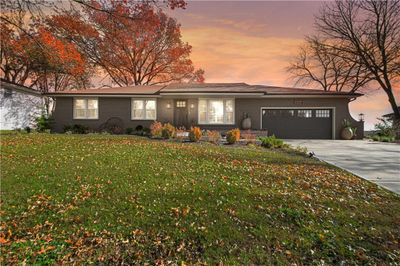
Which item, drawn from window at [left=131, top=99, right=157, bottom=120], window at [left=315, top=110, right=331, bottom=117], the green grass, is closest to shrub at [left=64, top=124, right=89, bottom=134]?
window at [left=131, top=99, right=157, bottom=120]

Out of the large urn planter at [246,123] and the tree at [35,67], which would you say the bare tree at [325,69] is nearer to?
Result: the large urn planter at [246,123]

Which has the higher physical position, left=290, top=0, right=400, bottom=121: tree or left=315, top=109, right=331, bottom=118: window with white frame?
left=290, top=0, right=400, bottom=121: tree

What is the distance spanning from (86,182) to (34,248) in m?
2.06

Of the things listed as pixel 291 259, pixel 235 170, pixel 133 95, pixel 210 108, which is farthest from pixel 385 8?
pixel 291 259

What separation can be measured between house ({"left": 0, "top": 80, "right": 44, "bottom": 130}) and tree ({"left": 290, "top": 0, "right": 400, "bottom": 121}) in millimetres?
25503

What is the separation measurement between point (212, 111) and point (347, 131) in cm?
918

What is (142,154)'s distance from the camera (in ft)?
25.9

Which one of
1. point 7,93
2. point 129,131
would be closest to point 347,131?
point 129,131

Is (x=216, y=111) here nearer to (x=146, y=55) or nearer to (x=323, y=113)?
(x=323, y=113)

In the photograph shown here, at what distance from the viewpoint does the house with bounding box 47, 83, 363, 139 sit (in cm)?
1762

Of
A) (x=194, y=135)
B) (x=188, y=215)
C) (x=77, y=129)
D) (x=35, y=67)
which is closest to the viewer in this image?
(x=188, y=215)

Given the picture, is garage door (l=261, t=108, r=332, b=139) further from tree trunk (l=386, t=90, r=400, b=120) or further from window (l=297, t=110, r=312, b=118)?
tree trunk (l=386, t=90, r=400, b=120)

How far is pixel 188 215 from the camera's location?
157 inches

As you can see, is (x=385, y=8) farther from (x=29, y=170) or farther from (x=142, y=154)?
(x=29, y=170)
